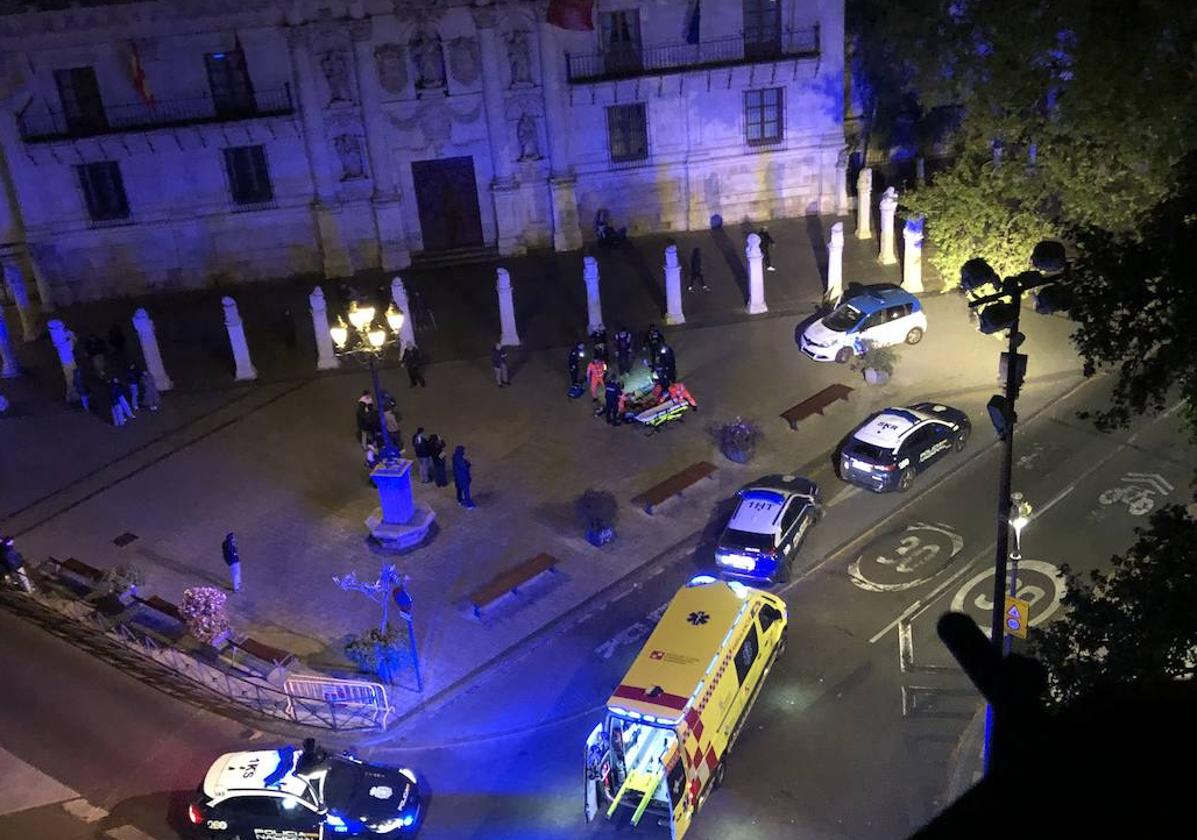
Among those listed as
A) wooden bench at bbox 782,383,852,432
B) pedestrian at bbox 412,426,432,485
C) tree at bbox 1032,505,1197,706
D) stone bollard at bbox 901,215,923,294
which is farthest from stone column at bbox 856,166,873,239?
tree at bbox 1032,505,1197,706

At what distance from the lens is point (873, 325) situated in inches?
1176

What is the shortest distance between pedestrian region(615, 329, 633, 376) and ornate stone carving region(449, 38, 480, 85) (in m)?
10.1

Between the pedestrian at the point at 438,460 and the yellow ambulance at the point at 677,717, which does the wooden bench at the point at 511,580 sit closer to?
the pedestrian at the point at 438,460

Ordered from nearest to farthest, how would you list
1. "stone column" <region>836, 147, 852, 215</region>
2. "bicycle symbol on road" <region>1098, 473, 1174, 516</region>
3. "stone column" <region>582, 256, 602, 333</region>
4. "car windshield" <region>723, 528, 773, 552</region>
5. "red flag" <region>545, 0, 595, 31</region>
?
1. "car windshield" <region>723, 528, 773, 552</region>
2. "bicycle symbol on road" <region>1098, 473, 1174, 516</region>
3. "stone column" <region>582, 256, 602, 333</region>
4. "red flag" <region>545, 0, 595, 31</region>
5. "stone column" <region>836, 147, 852, 215</region>

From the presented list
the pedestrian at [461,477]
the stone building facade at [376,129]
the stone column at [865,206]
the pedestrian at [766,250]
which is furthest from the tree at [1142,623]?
the stone building facade at [376,129]

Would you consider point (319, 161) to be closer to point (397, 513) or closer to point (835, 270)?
point (835, 270)

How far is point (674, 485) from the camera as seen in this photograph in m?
25.4

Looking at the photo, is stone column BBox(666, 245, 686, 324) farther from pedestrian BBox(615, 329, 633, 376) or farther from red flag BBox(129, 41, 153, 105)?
red flag BBox(129, 41, 153, 105)

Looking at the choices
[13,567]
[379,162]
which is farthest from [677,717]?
[379,162]

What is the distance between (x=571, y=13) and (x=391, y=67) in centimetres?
537

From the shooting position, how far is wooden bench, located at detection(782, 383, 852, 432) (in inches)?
1086

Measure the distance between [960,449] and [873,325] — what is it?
476 cm

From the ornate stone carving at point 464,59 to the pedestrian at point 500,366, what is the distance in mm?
A: 9081

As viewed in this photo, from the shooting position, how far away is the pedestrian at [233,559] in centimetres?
2288
